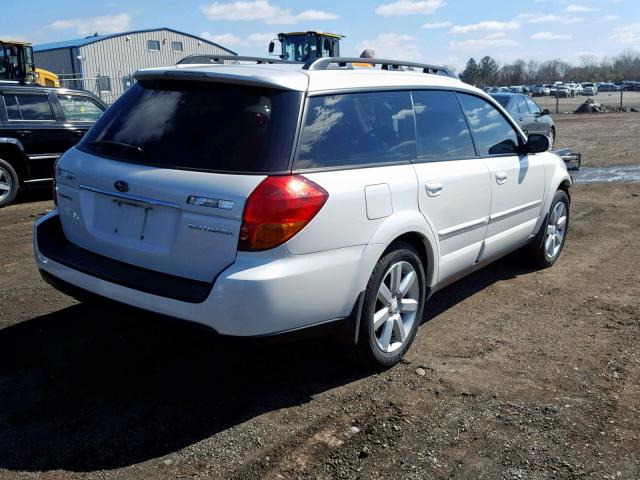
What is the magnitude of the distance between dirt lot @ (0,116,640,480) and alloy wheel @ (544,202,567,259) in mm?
1037

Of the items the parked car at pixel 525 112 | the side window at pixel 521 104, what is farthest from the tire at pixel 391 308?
the side window at pixel 521 104

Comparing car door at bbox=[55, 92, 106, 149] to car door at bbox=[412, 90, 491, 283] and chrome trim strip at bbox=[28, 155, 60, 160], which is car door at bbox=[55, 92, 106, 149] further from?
car door at bbox=[412, 90, 491, 283]

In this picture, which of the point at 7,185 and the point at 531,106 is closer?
the point at 7,185

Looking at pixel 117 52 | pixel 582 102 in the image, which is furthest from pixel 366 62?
pixel 582 102

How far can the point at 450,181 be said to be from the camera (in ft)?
14.0

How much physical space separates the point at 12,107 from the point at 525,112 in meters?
12.4

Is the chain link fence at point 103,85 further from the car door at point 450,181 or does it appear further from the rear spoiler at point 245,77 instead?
the rear spoiler at point 245,77

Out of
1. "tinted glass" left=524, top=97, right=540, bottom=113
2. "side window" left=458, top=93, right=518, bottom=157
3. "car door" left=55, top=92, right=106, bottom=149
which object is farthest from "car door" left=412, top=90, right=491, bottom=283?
"tinted glass" left=524, top=97, right=540, bottom=113

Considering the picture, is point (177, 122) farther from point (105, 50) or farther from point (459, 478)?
point (105, 50)

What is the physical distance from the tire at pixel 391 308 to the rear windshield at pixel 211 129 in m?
0.91

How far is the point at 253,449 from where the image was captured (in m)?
3.08

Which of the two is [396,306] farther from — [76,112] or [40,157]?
[76,112]

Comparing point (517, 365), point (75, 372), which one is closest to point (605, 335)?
point (517, 365)

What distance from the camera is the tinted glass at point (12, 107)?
31.3ft
